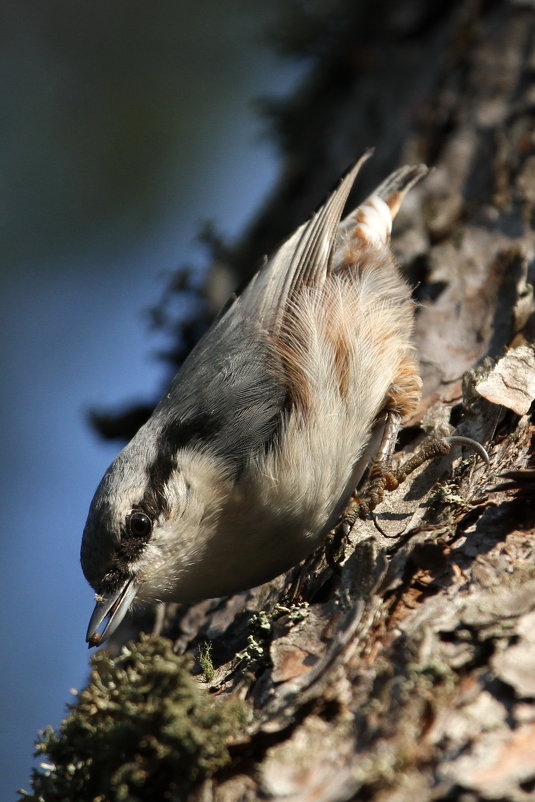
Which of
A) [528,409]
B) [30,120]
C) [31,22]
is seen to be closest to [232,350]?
[528,409]

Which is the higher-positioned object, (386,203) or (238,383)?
(386,203)

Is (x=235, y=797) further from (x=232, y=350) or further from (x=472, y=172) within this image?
(x=472, y=172)

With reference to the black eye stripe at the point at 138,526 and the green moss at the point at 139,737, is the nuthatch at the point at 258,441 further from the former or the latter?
the green moss at the point at 139,737

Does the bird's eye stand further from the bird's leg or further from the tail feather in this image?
the tail feather

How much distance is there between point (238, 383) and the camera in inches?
106

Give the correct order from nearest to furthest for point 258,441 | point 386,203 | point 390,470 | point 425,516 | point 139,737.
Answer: point 139,737
point 425,516
point 258,441
point 390,470
point 386,203

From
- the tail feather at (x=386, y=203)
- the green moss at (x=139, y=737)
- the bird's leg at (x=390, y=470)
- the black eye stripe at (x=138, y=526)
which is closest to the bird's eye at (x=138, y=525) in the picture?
the black eye stripe at (x=138, y=526)

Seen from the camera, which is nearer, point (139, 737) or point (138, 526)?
point (139, 737)

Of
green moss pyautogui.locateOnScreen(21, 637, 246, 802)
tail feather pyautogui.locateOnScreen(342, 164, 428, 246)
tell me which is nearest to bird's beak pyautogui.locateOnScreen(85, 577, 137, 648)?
green moss pyautogui.locateOnScreen(21, 637, 246, 802)

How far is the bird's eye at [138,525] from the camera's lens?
8.14 feet

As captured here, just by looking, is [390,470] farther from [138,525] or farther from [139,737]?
[139,737]

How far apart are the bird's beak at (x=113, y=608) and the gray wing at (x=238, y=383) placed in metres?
0.46

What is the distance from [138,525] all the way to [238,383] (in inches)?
23.6

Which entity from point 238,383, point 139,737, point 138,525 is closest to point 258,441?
point 238,383
